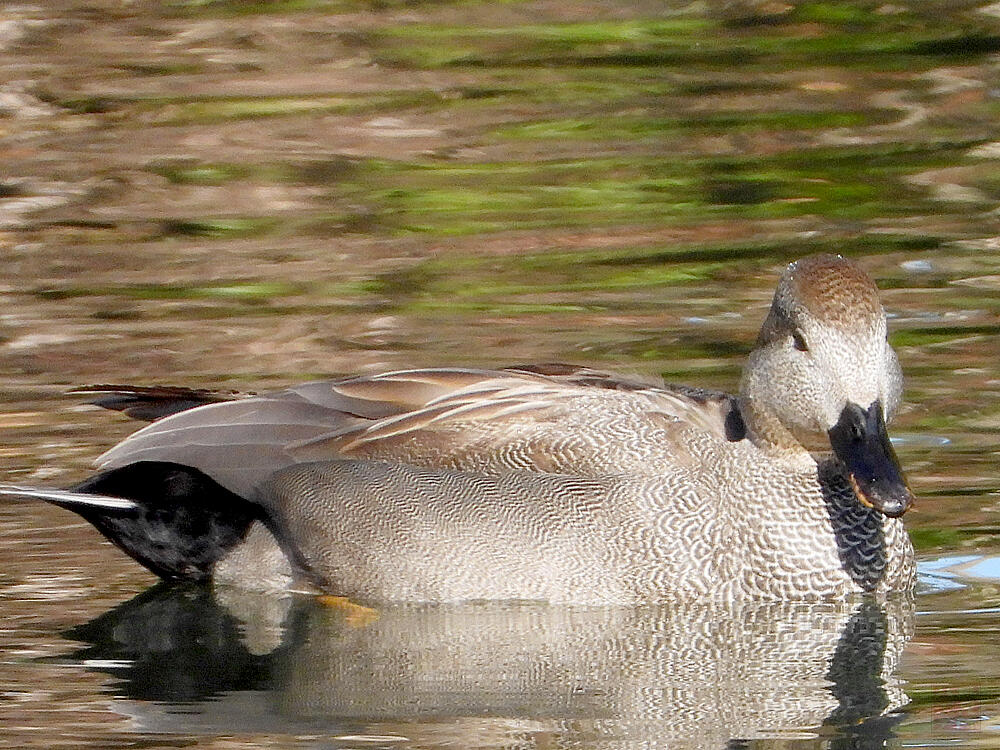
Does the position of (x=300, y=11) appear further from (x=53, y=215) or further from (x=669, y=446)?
(x=669, y=446)

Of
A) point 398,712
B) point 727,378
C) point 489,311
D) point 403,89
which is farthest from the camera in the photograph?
point 403,89

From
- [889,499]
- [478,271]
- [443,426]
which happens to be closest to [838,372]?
[889,499]

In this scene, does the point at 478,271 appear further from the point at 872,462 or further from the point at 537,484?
the point at 872,462

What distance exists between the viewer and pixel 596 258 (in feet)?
35.3

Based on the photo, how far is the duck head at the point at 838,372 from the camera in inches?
251

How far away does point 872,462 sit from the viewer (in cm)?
636

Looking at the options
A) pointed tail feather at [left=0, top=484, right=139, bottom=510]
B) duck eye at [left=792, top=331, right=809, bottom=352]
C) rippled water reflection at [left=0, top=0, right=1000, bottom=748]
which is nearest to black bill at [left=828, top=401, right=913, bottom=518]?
duck eye at [left=792, top=331, right=809, bottom=352]

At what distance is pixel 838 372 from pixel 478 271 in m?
4.20

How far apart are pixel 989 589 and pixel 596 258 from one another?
4248 mm

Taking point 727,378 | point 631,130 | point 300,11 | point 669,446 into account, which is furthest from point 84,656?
point 300,11

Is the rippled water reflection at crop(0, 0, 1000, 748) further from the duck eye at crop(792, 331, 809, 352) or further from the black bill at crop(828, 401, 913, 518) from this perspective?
the duck eye at crop(792, 331, 809, 352)

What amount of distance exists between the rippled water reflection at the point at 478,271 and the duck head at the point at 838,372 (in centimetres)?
51

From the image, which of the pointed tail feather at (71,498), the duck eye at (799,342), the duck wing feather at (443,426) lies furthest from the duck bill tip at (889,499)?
the pointed tail feather at (71,498)

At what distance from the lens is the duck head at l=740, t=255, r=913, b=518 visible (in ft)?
20.9
